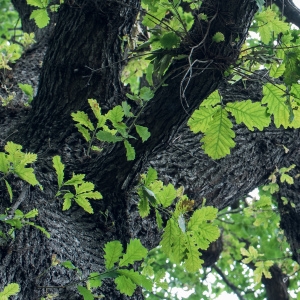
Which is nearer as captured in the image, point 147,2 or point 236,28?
point 236,28

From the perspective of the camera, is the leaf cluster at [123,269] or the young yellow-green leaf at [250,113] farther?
the young yellow-green leaf at [250,113]

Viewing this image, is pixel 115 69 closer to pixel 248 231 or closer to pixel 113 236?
pixel 113 236

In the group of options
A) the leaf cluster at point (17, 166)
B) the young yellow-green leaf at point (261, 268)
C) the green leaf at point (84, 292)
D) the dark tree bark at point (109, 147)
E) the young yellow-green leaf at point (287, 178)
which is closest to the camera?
the green leaf at point (84, 292)

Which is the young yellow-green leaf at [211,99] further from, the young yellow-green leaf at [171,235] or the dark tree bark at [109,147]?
the young yellow-green leaf at [171,235]

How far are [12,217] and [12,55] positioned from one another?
6.31 feet

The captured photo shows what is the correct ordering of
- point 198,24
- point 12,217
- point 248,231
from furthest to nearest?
point 248,231 < point 198,24 < point 12,217

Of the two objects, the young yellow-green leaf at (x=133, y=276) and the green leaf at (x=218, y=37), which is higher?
the green leaf at (x=218, y=37)

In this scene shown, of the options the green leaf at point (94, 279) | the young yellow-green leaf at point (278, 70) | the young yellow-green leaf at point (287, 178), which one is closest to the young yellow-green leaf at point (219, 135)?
the young yellow-green leaf at point (278, 70)

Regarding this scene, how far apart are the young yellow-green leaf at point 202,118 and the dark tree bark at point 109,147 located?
6 cm

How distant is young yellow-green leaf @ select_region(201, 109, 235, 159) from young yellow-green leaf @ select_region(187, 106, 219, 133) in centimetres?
4

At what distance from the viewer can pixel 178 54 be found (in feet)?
5.35

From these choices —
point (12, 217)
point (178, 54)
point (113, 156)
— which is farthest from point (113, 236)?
point (178, 54)

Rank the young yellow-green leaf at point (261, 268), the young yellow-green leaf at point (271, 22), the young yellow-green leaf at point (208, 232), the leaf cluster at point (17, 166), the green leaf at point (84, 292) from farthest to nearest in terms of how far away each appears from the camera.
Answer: the young yellow-green leaf at point (261, 268) < the young yellow-green leaf at point (271, 22) < the young yellow-green leaf at point (208, 232) < the leaf cluster at point (17, 166) < the green leaf at point (84, 292)

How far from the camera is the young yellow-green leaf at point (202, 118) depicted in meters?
1.56
